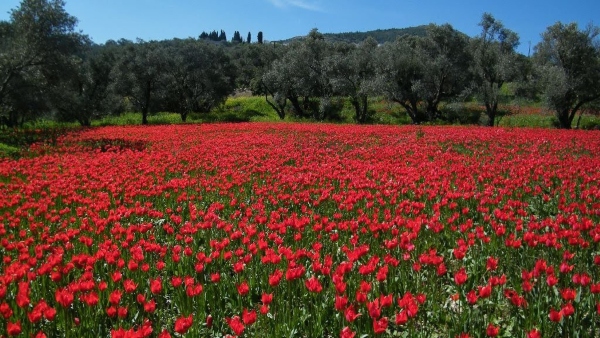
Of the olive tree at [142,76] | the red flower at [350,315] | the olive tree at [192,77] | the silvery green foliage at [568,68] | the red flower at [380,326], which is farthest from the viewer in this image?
the olive tree at [192,77]

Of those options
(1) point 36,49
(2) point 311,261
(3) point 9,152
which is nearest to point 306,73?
(1) point 36,49

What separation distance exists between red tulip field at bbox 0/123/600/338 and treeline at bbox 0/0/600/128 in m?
17.3

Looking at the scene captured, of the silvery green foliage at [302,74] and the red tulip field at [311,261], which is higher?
the silvery green foliage at [302,74]

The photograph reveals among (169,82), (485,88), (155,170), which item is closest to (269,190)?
(155,170)

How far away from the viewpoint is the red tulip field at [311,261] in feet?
14.0

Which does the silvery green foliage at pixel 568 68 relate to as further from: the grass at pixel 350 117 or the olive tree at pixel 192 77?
the olive tree at pixel 192 77

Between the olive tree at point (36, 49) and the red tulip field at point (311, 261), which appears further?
the olive tree at point (36, 49)

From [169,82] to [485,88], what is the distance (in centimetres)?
3034

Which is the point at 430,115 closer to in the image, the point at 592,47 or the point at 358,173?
the point at 592,47

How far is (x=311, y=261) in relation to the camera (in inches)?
243

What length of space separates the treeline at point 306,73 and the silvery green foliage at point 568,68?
8 cm

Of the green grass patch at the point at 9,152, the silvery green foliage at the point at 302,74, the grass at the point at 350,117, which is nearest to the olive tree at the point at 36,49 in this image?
the green grass patch at the point at 9,152

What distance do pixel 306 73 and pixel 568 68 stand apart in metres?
24.8

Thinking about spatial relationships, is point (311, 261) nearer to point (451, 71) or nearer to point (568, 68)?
point (568, 68)
